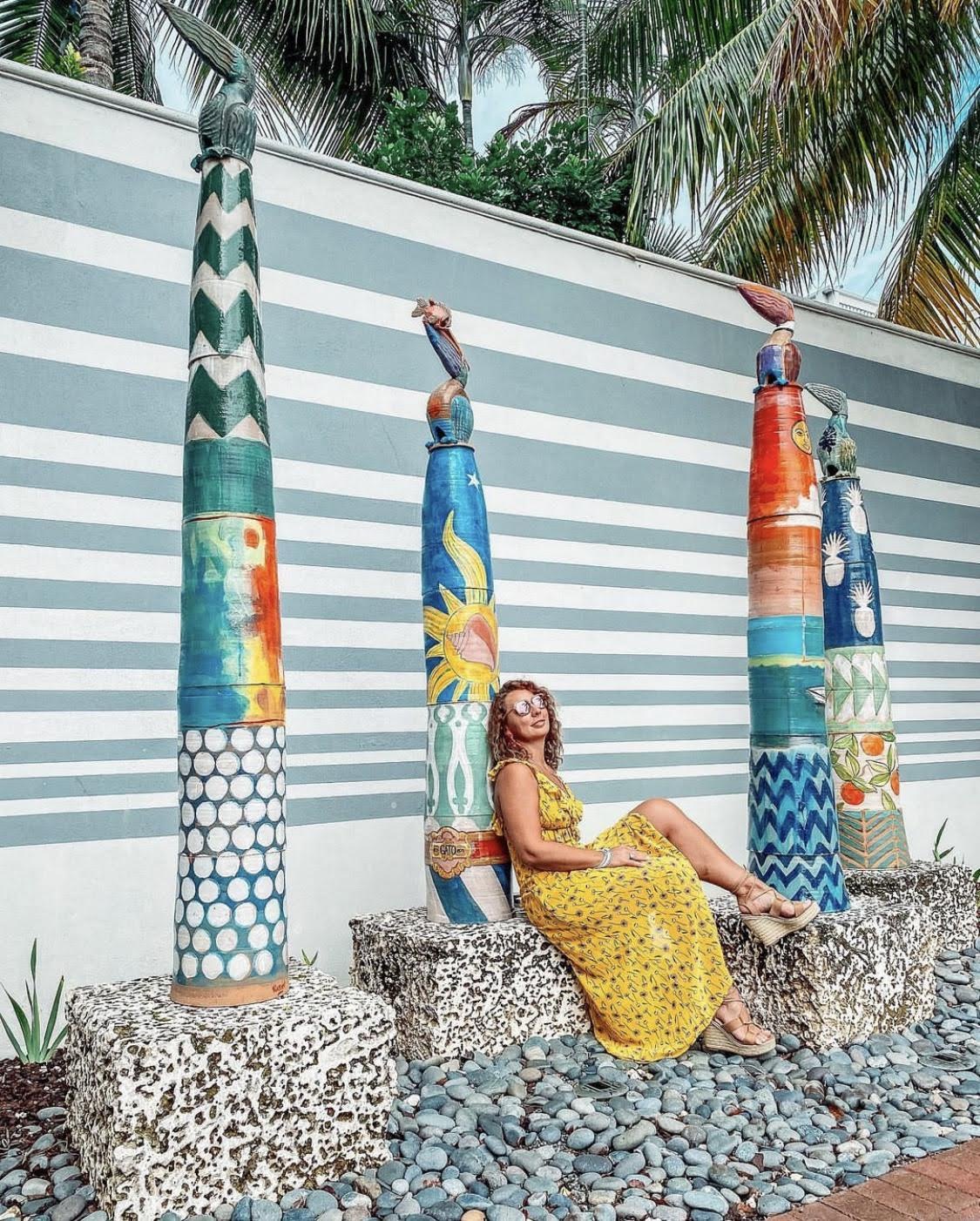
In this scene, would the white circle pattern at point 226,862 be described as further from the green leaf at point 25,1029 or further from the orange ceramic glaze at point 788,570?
the orange ceramic glaze at point 788,570

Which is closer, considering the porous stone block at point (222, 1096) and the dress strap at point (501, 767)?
the porous stone block at point (222, 1096)

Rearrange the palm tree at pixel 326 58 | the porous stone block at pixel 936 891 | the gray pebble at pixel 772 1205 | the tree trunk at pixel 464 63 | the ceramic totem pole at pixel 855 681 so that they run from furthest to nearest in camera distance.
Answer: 1. the tree trunk at pixel 464 63
2. the palm tree at pixel 326 58
3. the ceramic totem pole at pixel 855 681
4. the porous stone block at pixel 936 891
5. the gray pebble at pixel 772 1205

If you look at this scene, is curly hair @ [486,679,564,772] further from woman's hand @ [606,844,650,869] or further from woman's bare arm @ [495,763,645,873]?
woman's hand @ [606,844,650,869]

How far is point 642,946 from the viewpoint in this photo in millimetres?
3385

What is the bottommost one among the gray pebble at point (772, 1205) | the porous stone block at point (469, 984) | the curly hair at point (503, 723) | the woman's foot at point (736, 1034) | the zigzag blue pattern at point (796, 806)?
the gray pebble at point (772, 1205)

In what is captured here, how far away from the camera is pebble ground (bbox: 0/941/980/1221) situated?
8.13ft

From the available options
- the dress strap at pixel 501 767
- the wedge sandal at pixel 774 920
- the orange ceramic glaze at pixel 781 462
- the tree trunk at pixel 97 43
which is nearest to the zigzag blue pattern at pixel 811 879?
the wedge sandal at pixel 774 920

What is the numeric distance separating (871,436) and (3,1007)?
18.0 feet

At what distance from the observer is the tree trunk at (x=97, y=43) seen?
896 cm

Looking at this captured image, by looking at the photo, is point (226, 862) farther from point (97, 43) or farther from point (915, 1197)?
point (97, 43)

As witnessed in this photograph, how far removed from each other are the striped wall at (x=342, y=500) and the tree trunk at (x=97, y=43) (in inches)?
228

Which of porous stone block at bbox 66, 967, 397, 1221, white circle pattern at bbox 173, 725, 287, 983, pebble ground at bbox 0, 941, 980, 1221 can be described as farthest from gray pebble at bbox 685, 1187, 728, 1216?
white circle pattern at bbox 173, 725, 287, 983

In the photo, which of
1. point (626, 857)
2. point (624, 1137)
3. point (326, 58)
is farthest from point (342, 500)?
point (326, 58)

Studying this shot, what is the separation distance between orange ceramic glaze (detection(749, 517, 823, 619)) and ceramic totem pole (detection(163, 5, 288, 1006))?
6.35ft
